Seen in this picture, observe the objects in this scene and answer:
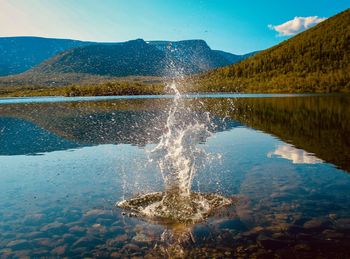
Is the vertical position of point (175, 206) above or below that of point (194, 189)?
above

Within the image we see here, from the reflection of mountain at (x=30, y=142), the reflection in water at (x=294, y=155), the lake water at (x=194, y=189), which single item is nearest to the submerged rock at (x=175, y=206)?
the lake water at (x=194, y=189)

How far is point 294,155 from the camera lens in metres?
30.2

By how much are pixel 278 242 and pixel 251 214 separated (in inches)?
123

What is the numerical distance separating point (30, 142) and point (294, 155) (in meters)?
30.6

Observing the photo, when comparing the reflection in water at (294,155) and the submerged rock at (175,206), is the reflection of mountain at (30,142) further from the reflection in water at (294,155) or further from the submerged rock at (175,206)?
the submerged rock at (175,206)

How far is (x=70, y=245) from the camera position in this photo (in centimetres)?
1359

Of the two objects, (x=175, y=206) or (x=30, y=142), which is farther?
(x=30, y=142)

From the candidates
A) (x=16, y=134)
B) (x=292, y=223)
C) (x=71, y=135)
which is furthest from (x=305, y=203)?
(x=16, y=134)

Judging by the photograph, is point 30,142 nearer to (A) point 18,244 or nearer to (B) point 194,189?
(B) point 194,189

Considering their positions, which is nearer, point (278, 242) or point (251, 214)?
point (278, 242)

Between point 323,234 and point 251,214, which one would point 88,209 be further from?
point 323,234

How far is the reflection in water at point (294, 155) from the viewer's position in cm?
2766

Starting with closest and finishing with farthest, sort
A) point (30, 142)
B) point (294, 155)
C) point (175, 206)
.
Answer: point (175, 206), point (294, 155), point (30, 142)

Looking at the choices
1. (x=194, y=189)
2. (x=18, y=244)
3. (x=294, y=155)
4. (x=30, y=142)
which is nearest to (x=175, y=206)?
(x=194, y=189)
